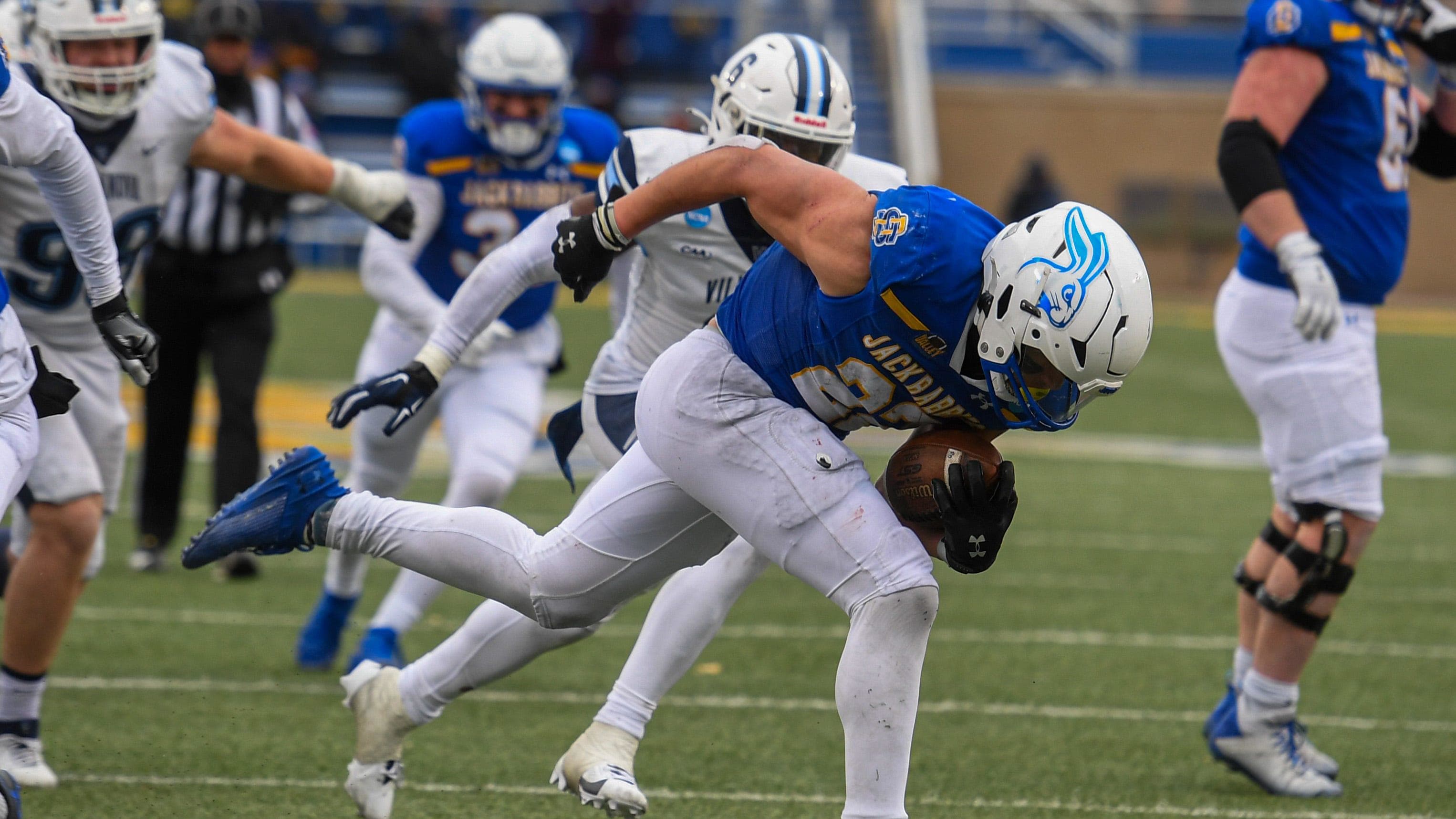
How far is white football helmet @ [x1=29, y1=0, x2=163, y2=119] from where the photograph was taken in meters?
4.25

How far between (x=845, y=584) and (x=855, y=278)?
0.54 meters

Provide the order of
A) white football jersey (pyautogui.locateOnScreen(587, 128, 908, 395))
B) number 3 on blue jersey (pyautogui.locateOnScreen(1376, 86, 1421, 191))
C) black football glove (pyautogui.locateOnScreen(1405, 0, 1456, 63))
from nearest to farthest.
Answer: white football jersey (pyautogui.locateOnScreen(587, 128, 908, 395)) → number 3 on blue jersey (pyautogui.locateOnScreen(1376, 86, 1421, 191)) → black football glove (pyautogui.locateOnScreen(1405, 0, 1456, 63))

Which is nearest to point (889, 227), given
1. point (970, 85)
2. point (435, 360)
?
point (435, 360)

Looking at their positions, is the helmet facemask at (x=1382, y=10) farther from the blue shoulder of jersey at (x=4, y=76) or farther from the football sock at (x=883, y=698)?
the blue shoulder of jersey at (x=4, y=76)

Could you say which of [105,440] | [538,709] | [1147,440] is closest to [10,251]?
[105,440]

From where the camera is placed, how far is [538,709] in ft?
16.6

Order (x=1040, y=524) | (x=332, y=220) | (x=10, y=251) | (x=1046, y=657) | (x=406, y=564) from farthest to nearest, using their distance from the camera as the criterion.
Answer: (x=332, y=220)
(x=1040, y=524)
(x=1046, y=657)
(x=10, y=251)
(x=406, y=564)

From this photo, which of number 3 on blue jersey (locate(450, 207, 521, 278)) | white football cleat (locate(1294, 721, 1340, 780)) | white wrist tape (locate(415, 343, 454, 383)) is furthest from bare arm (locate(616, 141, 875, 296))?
number 3 on blue jersey (locate(450, 207, 521, 278))

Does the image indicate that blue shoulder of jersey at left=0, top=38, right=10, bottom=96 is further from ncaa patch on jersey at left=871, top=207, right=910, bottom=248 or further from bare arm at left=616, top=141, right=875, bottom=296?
ncaa patch on jersey at left=871, top=207, right=910, bottom=248

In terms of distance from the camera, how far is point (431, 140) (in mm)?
5559

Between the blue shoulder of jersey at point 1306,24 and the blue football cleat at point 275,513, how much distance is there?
8.35ft

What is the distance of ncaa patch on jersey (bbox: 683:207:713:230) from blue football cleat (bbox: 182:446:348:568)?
0.98 meters

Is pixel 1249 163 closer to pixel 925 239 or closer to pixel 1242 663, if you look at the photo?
pixel 1242 663

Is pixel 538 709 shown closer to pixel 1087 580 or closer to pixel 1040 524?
pixel 1087 580
